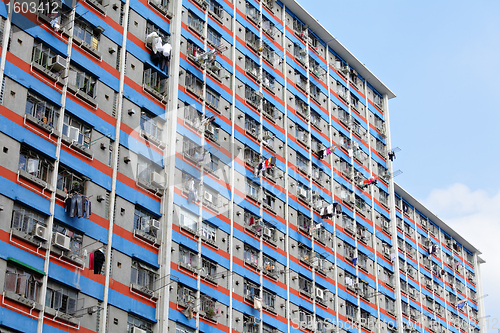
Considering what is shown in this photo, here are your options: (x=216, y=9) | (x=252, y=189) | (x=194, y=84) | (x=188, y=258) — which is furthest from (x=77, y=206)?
(x=216, y=9)

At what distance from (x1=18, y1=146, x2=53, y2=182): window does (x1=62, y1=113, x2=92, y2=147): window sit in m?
2.40

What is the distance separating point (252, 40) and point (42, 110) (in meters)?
26.7

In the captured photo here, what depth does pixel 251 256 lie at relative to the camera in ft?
187

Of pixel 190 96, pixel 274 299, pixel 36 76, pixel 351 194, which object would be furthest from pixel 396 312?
pixel 36 76

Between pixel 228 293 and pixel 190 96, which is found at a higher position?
pixel 190 96

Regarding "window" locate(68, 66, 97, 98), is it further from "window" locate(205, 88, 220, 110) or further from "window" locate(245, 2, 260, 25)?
"window" locate(245, 2, 260, 25)

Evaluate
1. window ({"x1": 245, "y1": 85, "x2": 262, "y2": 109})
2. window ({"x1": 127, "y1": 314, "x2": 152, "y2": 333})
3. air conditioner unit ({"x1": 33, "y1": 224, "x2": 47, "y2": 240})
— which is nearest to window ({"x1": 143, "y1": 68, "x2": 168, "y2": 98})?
window ({"x1": 245, "y1": 85, "x2": 262, "y2": 109})

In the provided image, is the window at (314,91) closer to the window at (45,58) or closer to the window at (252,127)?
the window at (252,127)

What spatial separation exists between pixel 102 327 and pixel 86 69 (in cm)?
1599

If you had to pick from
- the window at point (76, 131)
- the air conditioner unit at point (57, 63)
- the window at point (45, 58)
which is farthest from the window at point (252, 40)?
the window at point (45, 58)

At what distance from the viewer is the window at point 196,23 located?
5869cm

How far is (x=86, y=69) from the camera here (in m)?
47.0

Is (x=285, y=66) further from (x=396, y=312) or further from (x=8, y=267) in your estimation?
(x=8, y=267)

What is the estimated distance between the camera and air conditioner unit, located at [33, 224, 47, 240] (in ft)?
131
